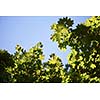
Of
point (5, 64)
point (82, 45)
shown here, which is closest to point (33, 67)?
point (5, 64)

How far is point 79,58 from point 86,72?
0.70ft

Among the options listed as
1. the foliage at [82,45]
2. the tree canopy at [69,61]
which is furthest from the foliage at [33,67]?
the foliage at [82,45]

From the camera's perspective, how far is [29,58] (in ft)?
13.4

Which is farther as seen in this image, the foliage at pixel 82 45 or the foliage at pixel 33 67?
the foliage at pixel 33 67

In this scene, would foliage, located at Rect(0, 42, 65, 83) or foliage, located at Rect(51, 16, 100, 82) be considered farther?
foliage, located at Rect(0, 42, 65, 83)

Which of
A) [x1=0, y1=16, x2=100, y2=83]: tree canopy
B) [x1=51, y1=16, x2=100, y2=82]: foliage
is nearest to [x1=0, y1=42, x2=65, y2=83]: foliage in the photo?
[x1=0, y1=16, x2=100, y2=83]: tree canopy

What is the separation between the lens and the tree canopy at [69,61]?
12.3 feet

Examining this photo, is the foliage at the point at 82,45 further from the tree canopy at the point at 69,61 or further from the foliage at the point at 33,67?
the foliage at the point at 33,67

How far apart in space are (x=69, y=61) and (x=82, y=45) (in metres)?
0.27

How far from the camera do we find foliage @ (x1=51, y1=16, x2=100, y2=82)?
3.74 m

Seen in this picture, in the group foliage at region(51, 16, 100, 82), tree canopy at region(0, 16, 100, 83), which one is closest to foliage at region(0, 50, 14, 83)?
tree canopy at region(0, 16, 100, 83)

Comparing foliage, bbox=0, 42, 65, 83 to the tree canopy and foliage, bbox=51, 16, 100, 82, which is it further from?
foliage, bbox=51, 16, 100, 82
